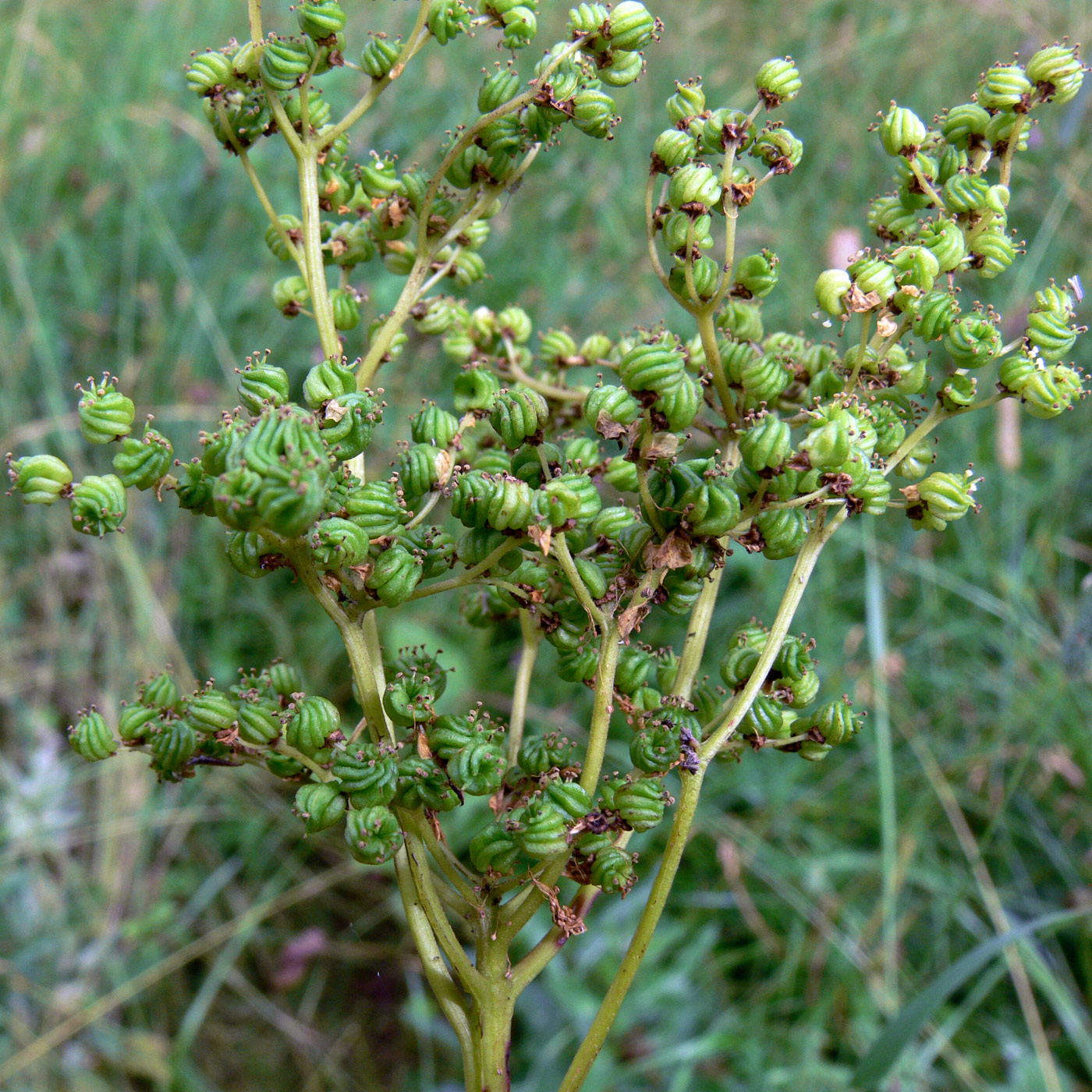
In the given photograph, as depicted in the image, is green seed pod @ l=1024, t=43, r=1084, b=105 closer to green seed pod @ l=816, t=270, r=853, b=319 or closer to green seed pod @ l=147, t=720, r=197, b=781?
green seed pod @ l=816, t=270, r=853, b=319

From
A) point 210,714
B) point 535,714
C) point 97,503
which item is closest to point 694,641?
point 210,714

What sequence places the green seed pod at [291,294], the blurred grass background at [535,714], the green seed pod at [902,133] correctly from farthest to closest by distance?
1. the blurred grass background at [535,714]
2. the green seed pod at [291,294]
3. the green seed pod at [902,133]

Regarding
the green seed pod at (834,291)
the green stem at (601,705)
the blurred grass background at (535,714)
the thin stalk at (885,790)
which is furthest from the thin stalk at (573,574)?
the thin stalk at (885,790)

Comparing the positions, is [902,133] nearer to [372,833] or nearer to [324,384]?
[324,384]

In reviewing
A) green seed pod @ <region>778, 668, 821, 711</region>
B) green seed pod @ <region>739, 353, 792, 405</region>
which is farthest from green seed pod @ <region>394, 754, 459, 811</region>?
green seed pod @ <region>739, 353, 792, 405</region>

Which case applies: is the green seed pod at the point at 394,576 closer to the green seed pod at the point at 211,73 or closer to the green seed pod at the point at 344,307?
the green seed pod at the point at 344,307

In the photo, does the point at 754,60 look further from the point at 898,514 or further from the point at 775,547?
the point at 775,547
